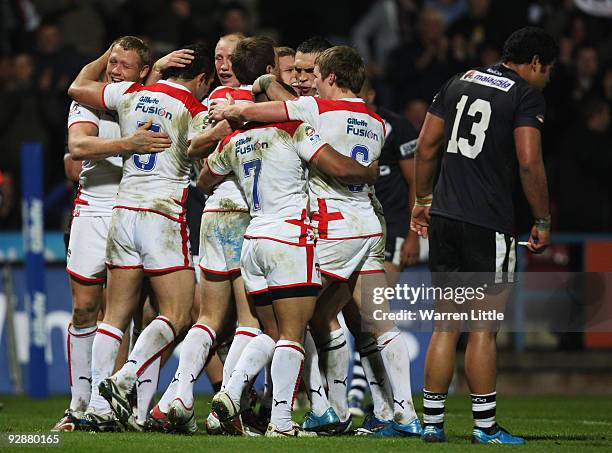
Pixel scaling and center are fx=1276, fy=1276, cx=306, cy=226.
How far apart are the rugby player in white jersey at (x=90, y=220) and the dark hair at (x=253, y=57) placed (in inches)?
30.6

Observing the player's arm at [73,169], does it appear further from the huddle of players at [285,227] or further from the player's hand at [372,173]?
the player's hand at [372,173]

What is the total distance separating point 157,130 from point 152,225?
0.63m

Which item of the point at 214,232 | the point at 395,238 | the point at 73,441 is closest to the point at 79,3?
the point at 395,238

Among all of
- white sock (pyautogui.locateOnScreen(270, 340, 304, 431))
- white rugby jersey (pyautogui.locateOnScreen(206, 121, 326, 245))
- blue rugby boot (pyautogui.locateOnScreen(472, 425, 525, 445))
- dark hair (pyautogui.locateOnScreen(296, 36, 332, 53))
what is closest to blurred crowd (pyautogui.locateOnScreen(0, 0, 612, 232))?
dark hair (pyautogui.locateOnScreen(296, 36, 332, 53))

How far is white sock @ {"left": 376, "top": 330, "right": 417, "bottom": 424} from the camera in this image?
835cm

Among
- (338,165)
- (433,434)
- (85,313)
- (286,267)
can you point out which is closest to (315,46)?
(338,165)

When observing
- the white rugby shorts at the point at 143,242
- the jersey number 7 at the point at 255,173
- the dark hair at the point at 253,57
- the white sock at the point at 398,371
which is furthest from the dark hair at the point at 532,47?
the white rugby shorts at the point at 143,242

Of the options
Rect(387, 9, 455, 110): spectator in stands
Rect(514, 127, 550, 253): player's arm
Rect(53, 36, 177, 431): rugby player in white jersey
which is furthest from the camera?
Rect(387, 9, 455, 110): spectator in stands

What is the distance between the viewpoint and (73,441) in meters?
7.70

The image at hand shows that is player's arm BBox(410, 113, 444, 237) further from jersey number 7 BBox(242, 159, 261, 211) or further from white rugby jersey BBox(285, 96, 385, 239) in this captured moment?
jersey number 7 BBox(242, 159, 261, 211)

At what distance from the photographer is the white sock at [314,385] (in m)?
8.38

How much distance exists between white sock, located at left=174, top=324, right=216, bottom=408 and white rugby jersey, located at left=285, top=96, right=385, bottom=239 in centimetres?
102

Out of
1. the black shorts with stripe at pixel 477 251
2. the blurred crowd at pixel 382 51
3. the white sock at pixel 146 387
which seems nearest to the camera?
the black shorts with stripe at pixel 477 251

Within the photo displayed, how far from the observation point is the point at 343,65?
26.5 ft
